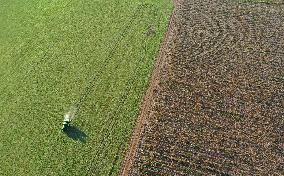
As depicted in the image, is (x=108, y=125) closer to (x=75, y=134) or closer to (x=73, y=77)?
(x=75, y=134)

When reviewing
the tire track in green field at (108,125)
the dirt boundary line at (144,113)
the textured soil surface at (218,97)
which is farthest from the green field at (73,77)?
the textured soil surface at (218,97)

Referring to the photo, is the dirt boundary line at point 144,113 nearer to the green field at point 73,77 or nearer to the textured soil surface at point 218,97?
the textured soil surface at point 218,97

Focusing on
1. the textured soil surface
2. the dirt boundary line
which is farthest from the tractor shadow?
the textured soil surface

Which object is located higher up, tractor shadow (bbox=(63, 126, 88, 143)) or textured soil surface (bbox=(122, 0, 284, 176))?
textured soil surface (bbox=(122, 0, 284, 176))

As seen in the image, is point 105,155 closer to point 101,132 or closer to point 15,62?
point 101,132

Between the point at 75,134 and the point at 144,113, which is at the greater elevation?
the point at 144,113

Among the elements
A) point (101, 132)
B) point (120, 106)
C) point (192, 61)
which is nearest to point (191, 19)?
point (192, 61)

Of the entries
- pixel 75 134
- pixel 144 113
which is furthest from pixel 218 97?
pixel 75 134

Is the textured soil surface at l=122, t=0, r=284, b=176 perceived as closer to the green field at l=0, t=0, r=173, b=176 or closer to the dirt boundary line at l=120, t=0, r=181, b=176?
the dirt boundary line at l=120, t=0, r=181, b=176
